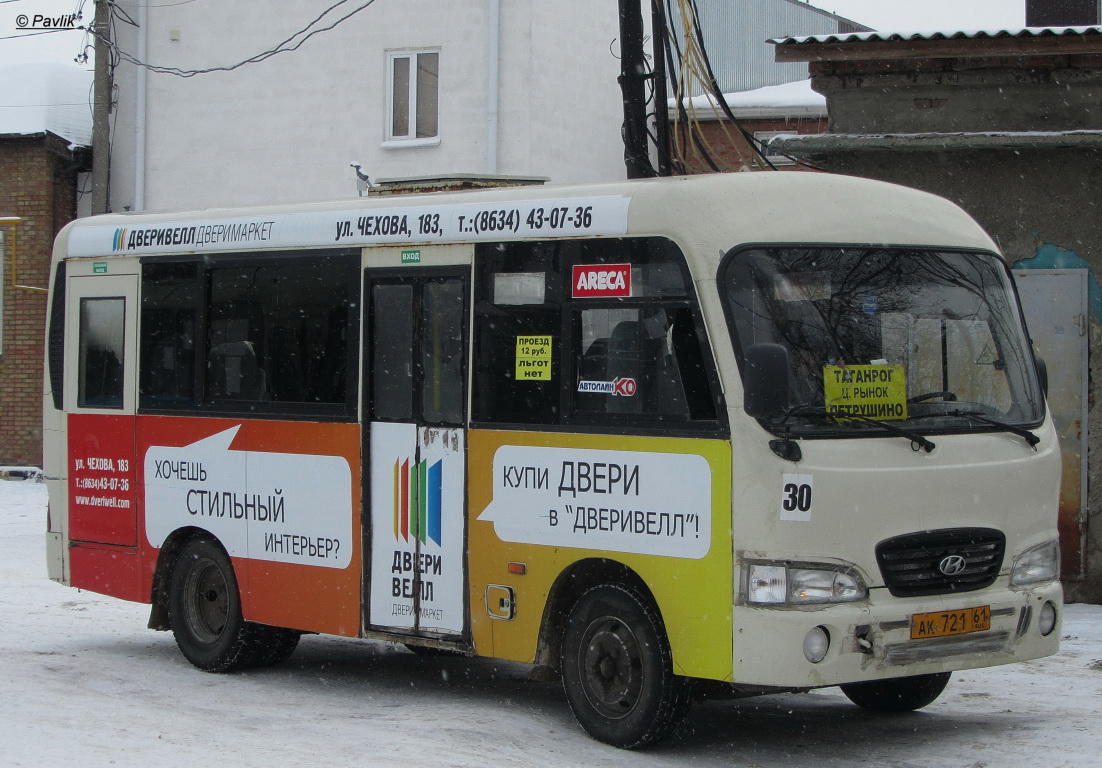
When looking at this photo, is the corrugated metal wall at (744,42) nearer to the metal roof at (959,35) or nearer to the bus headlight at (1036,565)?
the metal roof at (959,35)

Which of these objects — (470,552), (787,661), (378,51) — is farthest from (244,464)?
(378,51)

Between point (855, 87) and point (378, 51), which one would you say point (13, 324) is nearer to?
point (378, 51)

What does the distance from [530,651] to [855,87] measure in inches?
285

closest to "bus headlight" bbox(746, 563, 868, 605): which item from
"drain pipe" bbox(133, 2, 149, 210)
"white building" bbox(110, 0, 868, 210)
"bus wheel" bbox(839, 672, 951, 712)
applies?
"bus wheel" bbox(839, 672, 951, 712)

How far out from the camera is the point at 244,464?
1021cm

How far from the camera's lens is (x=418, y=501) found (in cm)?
902

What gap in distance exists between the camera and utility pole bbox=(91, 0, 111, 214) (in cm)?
2294

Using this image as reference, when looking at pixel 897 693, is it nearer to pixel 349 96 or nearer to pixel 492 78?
pixel 492 78

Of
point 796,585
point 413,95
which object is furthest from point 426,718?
point 413,95

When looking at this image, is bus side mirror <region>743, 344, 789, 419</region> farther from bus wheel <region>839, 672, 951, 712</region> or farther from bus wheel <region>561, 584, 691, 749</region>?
bus wheel <region>839, 672, 951, 712</region>

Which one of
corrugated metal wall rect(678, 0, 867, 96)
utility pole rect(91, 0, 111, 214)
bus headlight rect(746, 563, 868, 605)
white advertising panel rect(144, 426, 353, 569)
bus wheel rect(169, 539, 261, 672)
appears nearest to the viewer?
bus headlight rect(746, 563, 868, 605)

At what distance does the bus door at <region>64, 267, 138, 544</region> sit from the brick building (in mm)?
13421

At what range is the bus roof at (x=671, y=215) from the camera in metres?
7.67

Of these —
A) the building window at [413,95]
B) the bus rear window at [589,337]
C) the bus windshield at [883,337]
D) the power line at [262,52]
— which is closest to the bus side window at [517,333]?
the bus rear window at [589,337]
